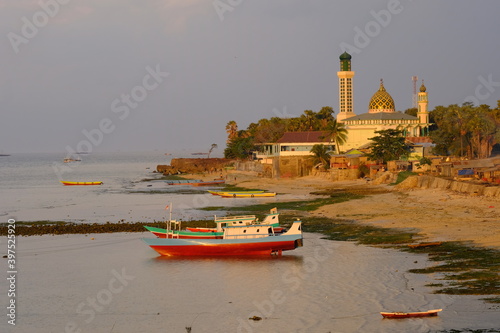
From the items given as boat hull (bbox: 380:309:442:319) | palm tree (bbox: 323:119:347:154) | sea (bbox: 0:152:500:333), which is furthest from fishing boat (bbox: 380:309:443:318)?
palm tree (bbox: 323:119:347:154)

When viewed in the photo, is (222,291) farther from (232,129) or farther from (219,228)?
(232,129)

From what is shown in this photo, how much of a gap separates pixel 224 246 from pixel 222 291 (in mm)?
8161

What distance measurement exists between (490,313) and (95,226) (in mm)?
32596

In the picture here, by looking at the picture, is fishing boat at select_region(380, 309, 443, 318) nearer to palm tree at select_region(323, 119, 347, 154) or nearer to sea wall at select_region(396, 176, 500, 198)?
sea wall at select_region(396, 176, 500, 198)

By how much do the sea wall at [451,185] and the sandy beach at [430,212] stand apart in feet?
2.28

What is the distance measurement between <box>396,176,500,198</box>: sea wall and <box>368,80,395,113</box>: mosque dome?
36.7m

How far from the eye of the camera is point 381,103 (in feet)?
327

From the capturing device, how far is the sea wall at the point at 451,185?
157ft

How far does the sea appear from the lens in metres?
24.2

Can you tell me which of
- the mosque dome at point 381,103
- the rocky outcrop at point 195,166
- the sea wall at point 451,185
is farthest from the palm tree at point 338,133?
the rocky outcrop at point 195,166

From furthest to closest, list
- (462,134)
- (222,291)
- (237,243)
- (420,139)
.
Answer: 1. (420,139)
2. (462,134)
3. (237,243)
4. (222,291)

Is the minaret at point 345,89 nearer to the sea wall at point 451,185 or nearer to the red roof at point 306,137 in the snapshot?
A: the red roof at point 306,137

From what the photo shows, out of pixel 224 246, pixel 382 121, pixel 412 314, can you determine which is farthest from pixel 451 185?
pixel 382 121

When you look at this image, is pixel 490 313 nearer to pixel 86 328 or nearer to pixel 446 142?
pixel 86 328
